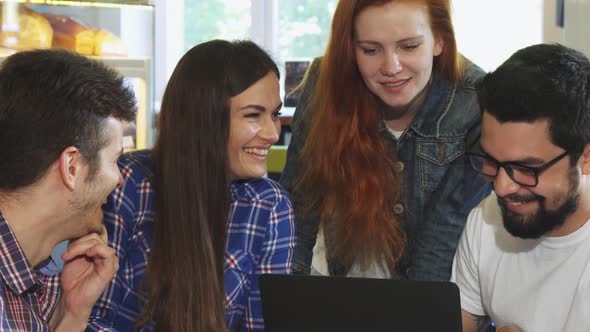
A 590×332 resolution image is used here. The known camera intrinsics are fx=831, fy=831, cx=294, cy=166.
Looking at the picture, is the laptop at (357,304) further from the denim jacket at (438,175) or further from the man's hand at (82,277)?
the denim jacket at (438,175)

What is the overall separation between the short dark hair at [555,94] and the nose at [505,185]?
101 mm

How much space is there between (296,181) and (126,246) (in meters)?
0.47

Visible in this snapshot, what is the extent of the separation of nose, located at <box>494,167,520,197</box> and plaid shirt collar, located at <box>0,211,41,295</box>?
0.82 m

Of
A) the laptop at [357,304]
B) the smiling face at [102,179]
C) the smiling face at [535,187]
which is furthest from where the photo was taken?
the smiling face at [535,187]

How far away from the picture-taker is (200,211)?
1.74 meters

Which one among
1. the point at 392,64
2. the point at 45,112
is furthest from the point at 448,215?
the point at 45,112

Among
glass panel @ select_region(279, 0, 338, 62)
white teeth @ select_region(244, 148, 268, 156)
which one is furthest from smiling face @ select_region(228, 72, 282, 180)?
glass panel @ select_region(279, 0, 338, 62)

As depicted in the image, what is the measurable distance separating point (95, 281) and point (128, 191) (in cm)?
29

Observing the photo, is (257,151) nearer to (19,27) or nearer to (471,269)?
(471,269)

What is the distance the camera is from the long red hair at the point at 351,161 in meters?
1.92

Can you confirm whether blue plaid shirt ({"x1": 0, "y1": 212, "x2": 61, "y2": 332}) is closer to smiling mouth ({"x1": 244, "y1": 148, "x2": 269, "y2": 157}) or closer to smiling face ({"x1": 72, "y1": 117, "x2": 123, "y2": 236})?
smiling face ({"x1": 72, "y1": 117, "x2": 123, "y2": 236})

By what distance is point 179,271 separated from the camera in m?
1.71

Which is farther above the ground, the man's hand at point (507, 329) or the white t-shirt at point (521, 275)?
the white t-shirt at point (521, 275)

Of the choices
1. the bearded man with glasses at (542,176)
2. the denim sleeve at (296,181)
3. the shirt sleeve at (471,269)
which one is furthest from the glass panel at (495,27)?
the bearded man with glasses at (542,176)
